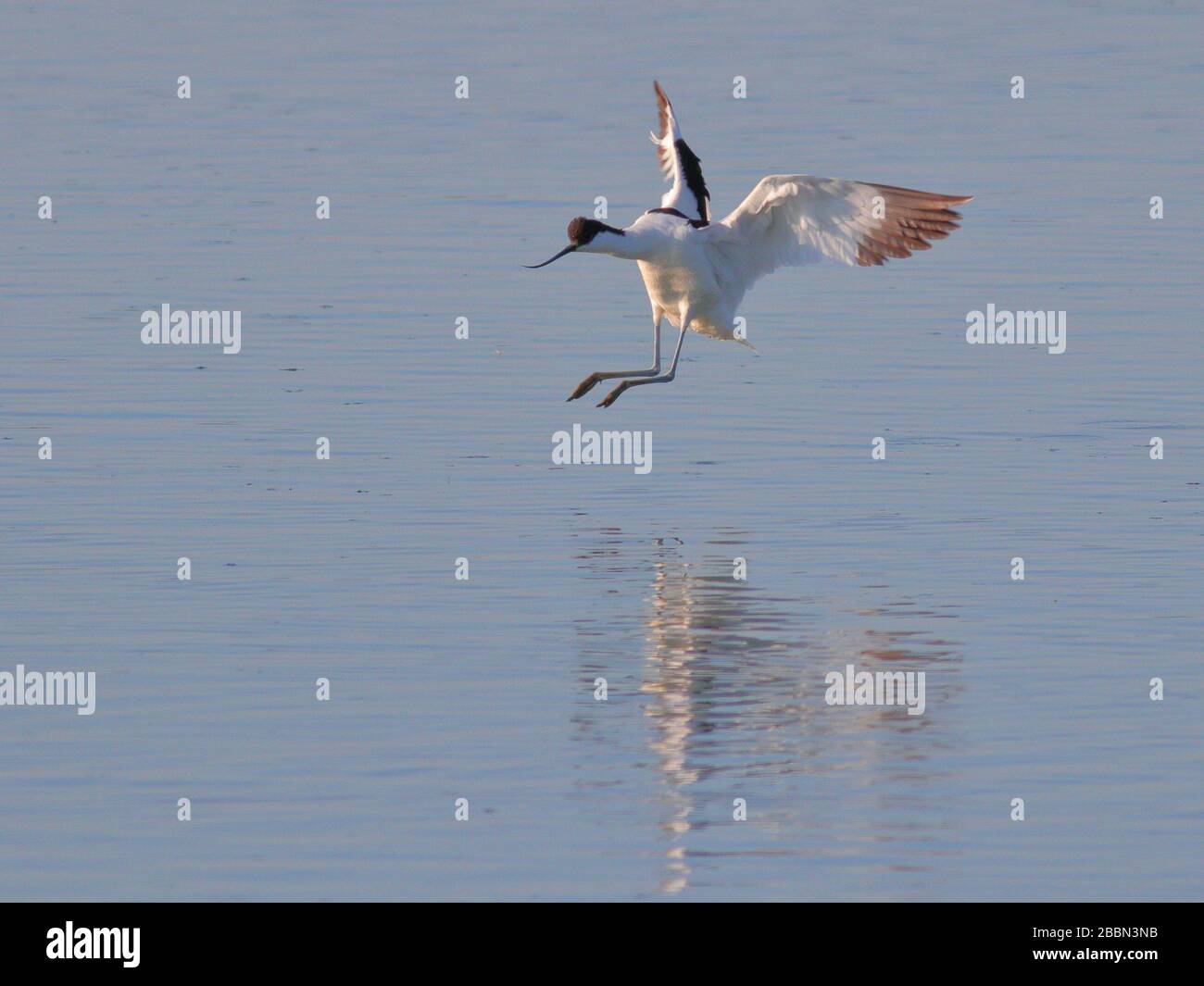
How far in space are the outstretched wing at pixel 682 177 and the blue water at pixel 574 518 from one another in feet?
5.06

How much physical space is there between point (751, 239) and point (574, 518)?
2.42 meters

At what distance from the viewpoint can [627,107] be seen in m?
31.8

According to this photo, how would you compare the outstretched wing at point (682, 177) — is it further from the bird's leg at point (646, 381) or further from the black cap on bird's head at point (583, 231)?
the black cap on bird's head at point (583, 231)

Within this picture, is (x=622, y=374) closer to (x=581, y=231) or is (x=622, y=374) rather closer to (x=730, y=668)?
(x=581, y=231)

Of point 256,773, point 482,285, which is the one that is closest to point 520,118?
point 482,285

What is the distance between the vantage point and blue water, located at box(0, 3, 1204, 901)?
995cm

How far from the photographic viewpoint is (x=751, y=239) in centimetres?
1662

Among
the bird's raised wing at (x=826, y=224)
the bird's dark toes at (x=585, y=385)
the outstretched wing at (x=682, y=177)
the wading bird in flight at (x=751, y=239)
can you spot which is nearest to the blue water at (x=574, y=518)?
the bird's dark toes at (x=585, y=385)

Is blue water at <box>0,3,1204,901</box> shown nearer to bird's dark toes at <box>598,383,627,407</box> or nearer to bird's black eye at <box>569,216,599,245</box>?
bird's dark toes at <box>598,383,627,407</box>

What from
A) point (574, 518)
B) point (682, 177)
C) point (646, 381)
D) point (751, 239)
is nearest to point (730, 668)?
point (574, 518)

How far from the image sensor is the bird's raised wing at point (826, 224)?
15977mm

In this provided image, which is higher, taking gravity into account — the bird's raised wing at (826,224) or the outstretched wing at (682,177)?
the outstretched wing at (682,177)

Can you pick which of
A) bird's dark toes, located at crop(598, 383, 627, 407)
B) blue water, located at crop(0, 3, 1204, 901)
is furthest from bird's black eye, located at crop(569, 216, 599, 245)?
blue water, located at crop(0, 3, 1204, 901)

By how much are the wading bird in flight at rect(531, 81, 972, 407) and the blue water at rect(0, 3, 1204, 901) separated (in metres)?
0.98
